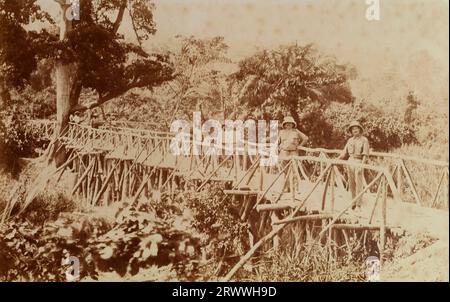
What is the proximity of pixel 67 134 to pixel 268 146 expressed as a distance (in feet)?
5.86

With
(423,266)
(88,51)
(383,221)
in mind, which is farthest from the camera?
(88,51)

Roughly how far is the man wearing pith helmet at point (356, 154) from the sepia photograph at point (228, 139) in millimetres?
12

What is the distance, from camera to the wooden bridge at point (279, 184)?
170 inches

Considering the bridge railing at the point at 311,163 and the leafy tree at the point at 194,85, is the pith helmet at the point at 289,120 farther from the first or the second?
the leafy tree at the point at 194,85

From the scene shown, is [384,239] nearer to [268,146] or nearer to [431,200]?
[431,200]

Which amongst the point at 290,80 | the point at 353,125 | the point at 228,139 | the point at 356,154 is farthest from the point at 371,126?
the point at 228,139

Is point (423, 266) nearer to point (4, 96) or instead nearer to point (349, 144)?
point (349, 144)

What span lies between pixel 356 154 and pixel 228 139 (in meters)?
1.11

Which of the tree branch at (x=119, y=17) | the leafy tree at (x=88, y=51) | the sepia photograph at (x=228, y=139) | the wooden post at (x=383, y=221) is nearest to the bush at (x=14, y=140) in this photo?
the sepia photograph at (x=228, y=139)

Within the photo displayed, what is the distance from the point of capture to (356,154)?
14.4 feet

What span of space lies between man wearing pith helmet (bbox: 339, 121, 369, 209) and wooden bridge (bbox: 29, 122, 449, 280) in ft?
0.20

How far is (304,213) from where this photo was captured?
4402 millimetres

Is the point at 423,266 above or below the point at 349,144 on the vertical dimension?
below
